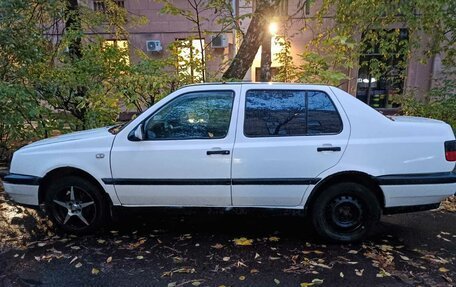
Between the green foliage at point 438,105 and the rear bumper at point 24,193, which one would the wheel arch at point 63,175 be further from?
the green foliage at point 438,105

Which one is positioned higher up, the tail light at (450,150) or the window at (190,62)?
the window at (190,62)

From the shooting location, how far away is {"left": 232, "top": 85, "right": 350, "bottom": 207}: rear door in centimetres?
360

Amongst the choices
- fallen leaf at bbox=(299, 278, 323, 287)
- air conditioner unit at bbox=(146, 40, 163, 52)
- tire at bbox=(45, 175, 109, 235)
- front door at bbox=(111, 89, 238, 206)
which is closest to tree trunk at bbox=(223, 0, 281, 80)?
front door at bbox=(111, 89, 238, 206)

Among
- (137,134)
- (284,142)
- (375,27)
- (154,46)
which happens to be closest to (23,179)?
(137,134)

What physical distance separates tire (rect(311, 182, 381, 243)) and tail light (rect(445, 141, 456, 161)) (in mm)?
824

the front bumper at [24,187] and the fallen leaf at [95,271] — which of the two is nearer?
the fallen leaf at [95,271]

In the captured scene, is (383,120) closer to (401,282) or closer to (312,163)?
(312,163)

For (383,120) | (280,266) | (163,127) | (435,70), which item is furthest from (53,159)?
(435,70)

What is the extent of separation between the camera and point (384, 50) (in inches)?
291

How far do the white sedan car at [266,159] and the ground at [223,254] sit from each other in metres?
0.38

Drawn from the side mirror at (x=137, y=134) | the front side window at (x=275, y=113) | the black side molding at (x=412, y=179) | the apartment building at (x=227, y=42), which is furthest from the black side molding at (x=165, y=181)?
the apartment building at (x=227, y=42)

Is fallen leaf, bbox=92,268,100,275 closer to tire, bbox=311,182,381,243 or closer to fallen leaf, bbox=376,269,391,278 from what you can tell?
tire, bbox=311,182,381,243

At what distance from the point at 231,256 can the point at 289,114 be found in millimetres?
1542

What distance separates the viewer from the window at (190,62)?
677 centimetres
